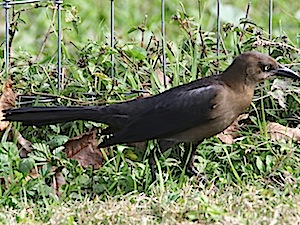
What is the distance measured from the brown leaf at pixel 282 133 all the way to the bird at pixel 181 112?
51 centimetres

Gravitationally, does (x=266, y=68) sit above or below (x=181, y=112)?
above

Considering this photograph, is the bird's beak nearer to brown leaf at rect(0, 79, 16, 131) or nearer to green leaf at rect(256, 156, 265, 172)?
green leaf at rect(256, 156, 265, 172)

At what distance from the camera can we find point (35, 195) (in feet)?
19.6

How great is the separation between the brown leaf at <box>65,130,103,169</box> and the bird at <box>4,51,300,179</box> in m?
0.25

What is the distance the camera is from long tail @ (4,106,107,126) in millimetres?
6145

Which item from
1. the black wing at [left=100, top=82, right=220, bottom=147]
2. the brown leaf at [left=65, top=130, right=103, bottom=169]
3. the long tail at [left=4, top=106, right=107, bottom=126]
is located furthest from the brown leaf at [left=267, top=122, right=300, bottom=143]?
the long tail at [left=4, top=106, right=107, bottom=126]

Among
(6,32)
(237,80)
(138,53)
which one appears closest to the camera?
(237,80)

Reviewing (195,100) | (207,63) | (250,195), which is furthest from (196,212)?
(207,63)

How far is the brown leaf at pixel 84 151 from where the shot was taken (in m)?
6.49

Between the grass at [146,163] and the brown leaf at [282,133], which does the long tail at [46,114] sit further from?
the brown leaf at [282,133]

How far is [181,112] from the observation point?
20.2 ft

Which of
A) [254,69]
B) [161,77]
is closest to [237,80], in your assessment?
[254,69]

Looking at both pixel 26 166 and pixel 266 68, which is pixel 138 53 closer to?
pixel 266 68

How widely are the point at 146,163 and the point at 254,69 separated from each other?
913 mm
